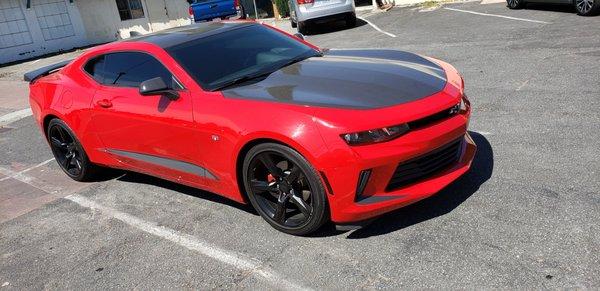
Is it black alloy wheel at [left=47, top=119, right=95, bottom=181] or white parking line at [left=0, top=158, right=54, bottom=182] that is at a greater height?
black alloy wheel at [left=47, top=119, right=95, bottom=181]

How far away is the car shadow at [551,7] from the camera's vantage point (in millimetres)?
12320

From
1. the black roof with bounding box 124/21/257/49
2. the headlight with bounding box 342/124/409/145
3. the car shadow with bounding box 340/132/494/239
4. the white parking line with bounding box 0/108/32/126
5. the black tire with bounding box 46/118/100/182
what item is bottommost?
the white parking line with bounding box 0/108/32/126

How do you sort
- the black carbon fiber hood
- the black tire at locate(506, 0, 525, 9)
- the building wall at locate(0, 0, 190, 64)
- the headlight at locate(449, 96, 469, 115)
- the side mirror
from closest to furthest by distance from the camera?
1. the black carbon fiber hood
2. the headlight at locate(449, 96, 469, 115)
3. the side mirror
4. the black tire at locate(506, 0, 525, 9)
5. the building wall at locate(0, 0, 190, 64)

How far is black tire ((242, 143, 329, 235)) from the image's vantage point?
3490mm

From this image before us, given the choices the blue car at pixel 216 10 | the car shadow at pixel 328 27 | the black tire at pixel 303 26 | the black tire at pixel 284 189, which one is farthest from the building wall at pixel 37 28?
the black tire at pixel 284 189

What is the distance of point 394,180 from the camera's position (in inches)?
135

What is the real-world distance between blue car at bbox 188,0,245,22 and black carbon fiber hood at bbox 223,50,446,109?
12.8 metres

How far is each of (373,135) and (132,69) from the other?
2.54m

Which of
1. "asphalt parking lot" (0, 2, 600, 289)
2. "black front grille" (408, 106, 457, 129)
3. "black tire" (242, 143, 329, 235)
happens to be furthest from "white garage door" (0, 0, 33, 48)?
"black front grille" (408, 106, 457, 129)

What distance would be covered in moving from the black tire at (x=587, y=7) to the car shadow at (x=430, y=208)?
8.24 meters

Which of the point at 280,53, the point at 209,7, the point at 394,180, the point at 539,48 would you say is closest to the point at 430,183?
the point at 394,180

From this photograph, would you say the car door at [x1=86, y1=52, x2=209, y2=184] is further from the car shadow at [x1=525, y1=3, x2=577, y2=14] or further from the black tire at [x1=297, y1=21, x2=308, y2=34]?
the black tire at [x1=297, y1=21, x2=308, y2=34]

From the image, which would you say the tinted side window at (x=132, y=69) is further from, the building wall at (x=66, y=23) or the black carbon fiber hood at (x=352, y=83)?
the building wall at (x=66, y=23)

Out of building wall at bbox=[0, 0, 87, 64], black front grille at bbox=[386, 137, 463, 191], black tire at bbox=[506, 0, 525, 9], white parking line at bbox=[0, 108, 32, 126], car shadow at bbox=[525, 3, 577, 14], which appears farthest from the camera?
building wall at bbox=[0, 0, 87, 64]
